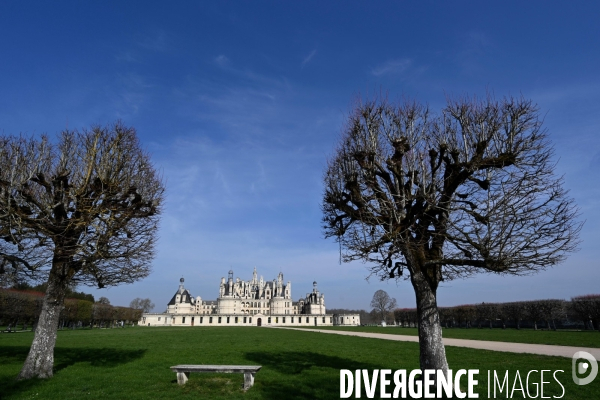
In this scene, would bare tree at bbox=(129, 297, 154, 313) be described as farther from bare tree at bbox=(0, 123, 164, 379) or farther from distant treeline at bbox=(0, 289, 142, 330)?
bare tree at bbox=(0, 123, 164, 379)

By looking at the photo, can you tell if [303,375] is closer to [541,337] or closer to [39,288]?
[541,337]

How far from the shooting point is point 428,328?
1062cm

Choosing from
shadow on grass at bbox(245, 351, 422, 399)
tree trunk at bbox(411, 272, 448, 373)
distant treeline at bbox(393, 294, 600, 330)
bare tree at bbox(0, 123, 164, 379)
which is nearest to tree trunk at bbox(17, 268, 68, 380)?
bare tree at bbox(0, 123, 164, 379)

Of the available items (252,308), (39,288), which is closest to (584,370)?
(39,288)

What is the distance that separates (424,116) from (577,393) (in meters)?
9.02

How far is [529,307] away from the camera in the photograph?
58.9 meters

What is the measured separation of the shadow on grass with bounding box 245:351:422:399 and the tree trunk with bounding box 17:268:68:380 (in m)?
6.84

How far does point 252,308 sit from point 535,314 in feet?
296

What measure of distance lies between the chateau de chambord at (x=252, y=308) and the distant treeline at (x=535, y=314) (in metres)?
51.0

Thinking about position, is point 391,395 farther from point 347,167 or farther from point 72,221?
point 72,221

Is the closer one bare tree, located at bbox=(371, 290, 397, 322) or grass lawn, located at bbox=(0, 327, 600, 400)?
grass lawn, located at bbox=(0, 327, 600, 400)

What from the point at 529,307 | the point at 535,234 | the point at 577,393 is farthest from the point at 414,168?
the point at 529,307

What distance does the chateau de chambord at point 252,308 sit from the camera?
112 m

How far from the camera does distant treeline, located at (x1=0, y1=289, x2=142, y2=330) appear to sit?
172 feet
